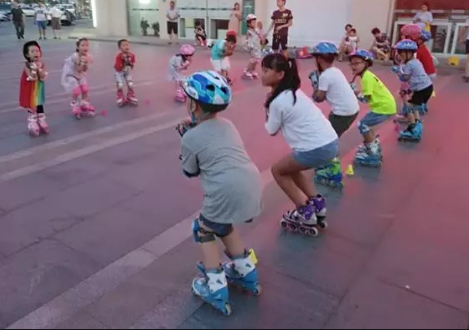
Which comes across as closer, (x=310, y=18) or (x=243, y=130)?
(x=243, y=130)

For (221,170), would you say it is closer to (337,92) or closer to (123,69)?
(337,92)

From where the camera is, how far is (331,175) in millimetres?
4684

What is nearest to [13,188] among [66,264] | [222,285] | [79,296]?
[66,264]

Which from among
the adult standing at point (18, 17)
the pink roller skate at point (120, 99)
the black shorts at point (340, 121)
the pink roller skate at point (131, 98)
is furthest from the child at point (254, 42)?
the adult standing at point (18, 17)

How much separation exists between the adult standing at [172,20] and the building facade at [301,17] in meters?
0.71

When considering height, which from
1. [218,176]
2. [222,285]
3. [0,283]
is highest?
[218,176]

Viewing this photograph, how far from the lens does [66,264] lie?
11.1 ft

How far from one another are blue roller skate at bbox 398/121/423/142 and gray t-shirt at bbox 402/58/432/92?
53 cm

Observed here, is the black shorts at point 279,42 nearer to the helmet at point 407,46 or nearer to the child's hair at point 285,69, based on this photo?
the helmet at point 407,46

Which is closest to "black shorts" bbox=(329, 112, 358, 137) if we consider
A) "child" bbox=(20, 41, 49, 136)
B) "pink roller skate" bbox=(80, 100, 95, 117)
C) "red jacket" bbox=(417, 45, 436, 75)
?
"red jacket" bbox=(417, 45, 436, 75)

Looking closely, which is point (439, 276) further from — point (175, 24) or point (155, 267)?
point (175, 24)

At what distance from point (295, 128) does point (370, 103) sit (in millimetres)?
2133

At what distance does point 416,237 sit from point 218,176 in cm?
203

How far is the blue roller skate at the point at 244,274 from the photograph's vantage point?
2.86 meters
